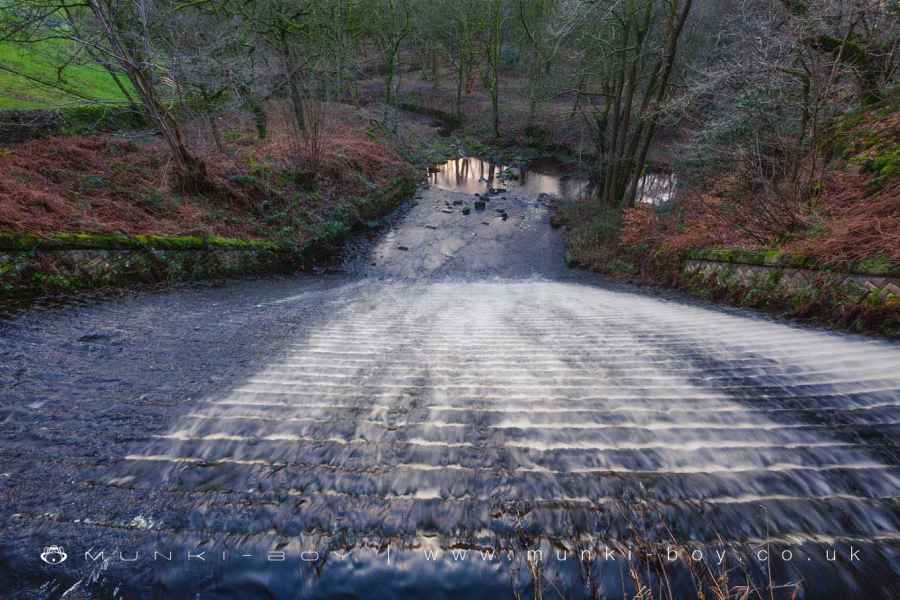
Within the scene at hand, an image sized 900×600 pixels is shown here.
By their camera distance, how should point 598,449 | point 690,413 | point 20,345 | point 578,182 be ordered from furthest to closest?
1. point 578,182
2. point 20,345
3. point 690,413
4. point 598,449

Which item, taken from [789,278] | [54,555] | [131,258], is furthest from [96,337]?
[789,278]

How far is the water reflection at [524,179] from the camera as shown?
18.1 meters

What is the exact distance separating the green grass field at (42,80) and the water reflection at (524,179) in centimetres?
1303

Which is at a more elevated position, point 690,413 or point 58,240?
point 58,240

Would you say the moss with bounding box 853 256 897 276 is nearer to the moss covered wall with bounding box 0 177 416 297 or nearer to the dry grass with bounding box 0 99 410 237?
the moss covered wall with bounding box 0 177 416 297

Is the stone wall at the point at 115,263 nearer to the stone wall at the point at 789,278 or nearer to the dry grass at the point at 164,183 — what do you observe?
the dry grass at the point at 164,183

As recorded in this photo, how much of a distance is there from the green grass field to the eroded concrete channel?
6254mm

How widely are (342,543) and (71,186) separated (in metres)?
8.55

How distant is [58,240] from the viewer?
481 cm

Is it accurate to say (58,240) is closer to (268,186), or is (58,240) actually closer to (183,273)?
(183,273)

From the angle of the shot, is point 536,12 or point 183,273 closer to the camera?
point 183,273

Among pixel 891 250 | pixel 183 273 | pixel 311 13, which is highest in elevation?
pixel 311 13

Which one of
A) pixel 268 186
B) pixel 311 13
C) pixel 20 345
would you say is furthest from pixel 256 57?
pixel 20 345

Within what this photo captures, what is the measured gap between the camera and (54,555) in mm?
1358
